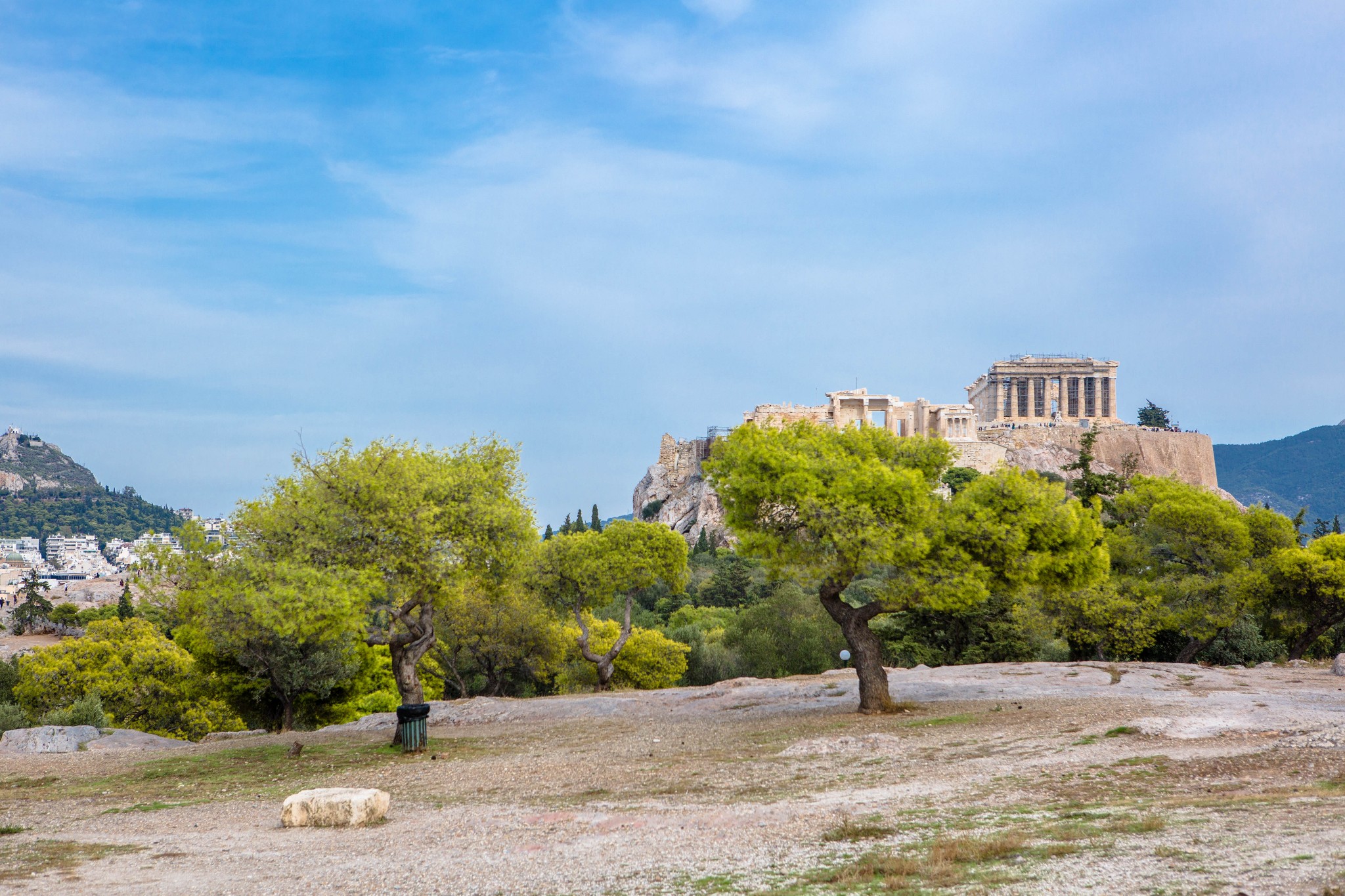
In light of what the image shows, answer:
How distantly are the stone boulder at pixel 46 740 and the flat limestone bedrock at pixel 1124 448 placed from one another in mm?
102541

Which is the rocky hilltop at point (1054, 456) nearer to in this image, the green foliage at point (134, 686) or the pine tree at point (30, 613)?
the pine tree at point (30, 613)

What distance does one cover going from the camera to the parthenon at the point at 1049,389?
136 m

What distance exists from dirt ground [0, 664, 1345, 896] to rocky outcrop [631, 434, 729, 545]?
269 ft

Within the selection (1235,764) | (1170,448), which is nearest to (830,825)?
(1235,764)

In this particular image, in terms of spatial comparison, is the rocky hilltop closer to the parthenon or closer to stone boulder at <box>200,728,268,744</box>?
the parthenon

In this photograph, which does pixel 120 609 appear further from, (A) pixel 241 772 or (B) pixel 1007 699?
(B) pixel 1007 699

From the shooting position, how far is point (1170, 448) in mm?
112000

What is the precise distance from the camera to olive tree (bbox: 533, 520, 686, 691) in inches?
1318

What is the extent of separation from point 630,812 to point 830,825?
2.66 meters

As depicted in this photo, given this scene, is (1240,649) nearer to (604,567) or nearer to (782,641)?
(782,641)

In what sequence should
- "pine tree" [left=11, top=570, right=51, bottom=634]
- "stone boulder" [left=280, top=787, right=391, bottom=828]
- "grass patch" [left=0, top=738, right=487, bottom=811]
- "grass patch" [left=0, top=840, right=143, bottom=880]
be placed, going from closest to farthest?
"grass patch" [left=0, top=840, right=143, bottom=880], "stone boulder" [left=280, top=787, right=391, bottom=828], "grass patch" [left=0, top=738, right=487, bottom=811], "pine tree" [left=11, top=570, right=51, bottom=634]

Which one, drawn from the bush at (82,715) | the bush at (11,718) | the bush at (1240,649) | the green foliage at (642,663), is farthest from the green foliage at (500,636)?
the bush at (1240,649)

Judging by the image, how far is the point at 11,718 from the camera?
26781 mm

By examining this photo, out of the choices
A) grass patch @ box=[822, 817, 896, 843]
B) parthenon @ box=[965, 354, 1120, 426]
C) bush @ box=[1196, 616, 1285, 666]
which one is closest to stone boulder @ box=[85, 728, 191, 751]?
grass patch @ box=[822, 817, 896, 843]
